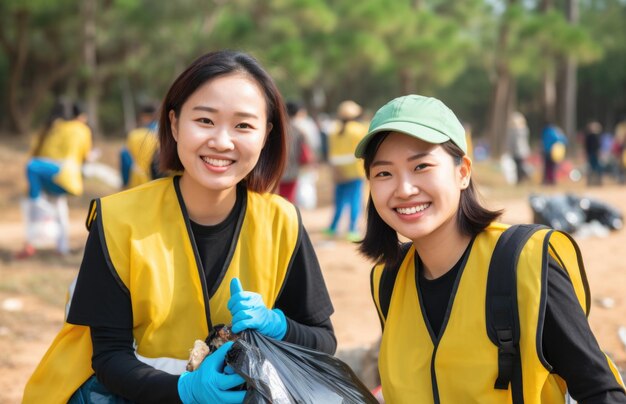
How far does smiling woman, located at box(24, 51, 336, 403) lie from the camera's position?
1.97m

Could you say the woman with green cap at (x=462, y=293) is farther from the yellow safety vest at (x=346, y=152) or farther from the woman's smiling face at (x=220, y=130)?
the yellow safety vest at (x=346, y=152)

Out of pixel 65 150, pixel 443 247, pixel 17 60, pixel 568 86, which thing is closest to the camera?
pixel 443 247

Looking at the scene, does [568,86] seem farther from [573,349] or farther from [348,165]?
[573,349]

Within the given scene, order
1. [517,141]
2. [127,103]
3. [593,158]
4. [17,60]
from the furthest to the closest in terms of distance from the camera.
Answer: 1. [127,103]
2. [17,60]
3. [593,158]
4. [517,141]

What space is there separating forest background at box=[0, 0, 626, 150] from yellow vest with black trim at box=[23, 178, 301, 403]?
8019 mm

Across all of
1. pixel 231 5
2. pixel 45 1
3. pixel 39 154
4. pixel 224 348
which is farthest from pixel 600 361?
pixel 231 5

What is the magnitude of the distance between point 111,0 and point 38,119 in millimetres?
5416

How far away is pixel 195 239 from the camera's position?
2.10 m

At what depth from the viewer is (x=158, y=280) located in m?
1.99

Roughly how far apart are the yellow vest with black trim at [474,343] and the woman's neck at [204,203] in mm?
589

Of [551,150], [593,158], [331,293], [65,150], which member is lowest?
[331,293]

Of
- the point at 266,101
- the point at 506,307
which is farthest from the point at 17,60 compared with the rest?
the point at 506,307

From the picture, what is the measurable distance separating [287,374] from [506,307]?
21.8 inches

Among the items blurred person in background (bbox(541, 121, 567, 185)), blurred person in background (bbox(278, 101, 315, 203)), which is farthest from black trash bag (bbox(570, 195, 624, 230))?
blurred person in background (bbox(541, 121, 567, 185))
